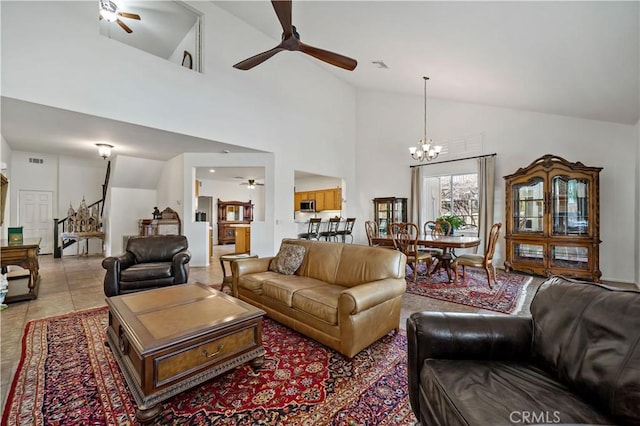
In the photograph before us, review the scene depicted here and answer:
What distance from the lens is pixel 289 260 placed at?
131 inches

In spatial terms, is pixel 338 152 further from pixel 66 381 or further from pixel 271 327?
pixel 66 381

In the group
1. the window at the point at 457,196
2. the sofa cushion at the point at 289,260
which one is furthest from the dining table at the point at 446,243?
the sofa cushion at the point at 289,260

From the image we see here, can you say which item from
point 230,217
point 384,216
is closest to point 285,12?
point 384,216

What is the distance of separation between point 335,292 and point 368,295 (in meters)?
0.45

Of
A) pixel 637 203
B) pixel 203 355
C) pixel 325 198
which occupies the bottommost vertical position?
pixel 203 355

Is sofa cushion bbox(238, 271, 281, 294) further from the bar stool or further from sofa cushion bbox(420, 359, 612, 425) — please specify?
the bar stool

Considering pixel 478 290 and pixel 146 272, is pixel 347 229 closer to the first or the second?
pixel 478 290

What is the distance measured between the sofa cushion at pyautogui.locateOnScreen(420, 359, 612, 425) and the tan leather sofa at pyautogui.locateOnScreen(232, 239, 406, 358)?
0.83m

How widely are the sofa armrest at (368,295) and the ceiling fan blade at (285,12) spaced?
2.58 meters

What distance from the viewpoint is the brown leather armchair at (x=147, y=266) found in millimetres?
3455

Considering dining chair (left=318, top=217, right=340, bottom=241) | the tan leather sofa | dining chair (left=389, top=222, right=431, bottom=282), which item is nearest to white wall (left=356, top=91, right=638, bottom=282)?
dining chair (left=318, top=217, right=340, bottom=241)

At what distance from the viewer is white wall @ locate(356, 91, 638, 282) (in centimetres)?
455

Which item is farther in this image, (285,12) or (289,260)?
(289,260)

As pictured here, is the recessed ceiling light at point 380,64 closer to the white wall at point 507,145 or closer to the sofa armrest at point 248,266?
the white wall at point 507,145
